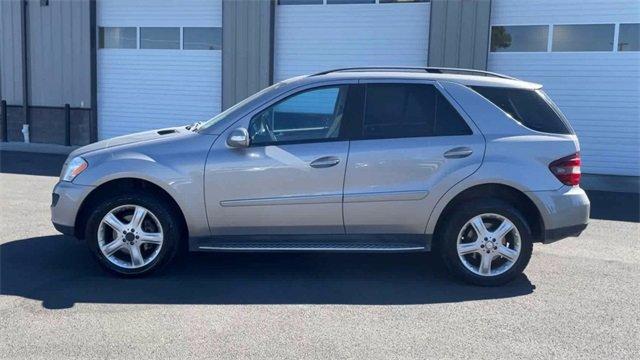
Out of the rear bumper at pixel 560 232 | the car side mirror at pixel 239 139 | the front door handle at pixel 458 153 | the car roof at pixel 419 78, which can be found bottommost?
the rear bumper at pixel 560 232

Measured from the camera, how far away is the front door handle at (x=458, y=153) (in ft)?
17.4

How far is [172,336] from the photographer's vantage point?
4.22 metres

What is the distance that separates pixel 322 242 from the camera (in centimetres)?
541

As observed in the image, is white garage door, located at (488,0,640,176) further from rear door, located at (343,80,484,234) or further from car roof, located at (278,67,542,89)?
rear door, located at (343,80,484,234)

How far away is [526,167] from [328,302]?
1975mm

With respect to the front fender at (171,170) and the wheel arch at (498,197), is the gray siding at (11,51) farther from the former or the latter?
the wheel arch at (498,197)

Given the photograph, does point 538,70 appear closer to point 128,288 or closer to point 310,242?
point 310,242

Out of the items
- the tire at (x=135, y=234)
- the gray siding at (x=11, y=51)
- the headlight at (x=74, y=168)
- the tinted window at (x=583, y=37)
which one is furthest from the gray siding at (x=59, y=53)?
the tire at (x=135, y=234)

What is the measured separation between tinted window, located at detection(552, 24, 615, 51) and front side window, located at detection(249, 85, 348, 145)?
8.50 meters

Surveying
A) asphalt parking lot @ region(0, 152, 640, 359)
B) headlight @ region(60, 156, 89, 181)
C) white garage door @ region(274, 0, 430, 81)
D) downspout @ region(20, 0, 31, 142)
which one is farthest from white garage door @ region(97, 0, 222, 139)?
headlight @ region(60, 156, 89, 181)

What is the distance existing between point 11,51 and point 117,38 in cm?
302

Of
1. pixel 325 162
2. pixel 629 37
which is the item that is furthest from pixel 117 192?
pixel 629 37

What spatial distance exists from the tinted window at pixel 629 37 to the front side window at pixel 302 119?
8.70 metres

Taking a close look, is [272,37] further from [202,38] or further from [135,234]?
[135,234]
